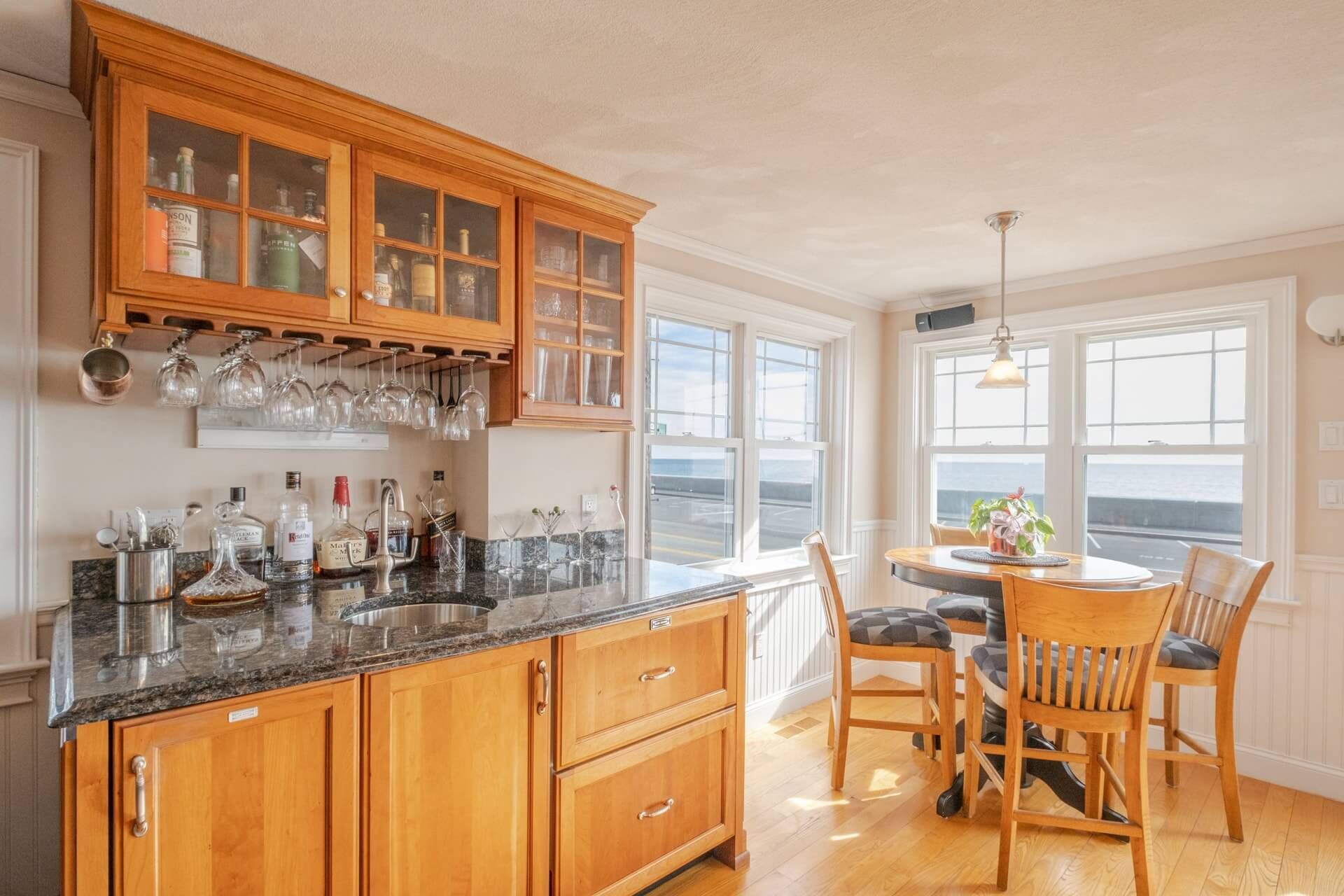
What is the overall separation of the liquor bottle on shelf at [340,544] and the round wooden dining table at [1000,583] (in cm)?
197

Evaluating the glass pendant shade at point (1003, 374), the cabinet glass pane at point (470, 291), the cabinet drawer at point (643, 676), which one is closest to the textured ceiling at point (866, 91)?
the cabinet glass pane at point (470, 291)

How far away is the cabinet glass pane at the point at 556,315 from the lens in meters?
2.32

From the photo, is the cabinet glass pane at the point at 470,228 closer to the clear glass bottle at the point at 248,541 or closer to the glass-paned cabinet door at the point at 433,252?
the glass-paned cabinet door at the point at 433,252

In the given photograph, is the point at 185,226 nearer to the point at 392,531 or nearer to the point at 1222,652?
the point at 392,531

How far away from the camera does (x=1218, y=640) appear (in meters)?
2.54

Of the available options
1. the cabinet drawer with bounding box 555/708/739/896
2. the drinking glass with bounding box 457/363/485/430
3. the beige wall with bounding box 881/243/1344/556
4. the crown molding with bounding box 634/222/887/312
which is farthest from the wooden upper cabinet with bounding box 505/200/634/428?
the beige wall with bounding box 881/243/1344/556

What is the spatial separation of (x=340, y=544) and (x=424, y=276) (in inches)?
34.6

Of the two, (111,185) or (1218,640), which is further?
(1218,640)

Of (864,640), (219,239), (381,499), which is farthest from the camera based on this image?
(864,640)

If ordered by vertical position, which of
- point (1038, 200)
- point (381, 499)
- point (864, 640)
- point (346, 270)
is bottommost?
point (864, 640)

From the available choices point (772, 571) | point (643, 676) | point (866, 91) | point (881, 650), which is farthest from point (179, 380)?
point (772, 571)

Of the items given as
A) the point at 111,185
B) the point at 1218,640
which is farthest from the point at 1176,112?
the point at 111,185

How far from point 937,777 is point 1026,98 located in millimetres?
2524

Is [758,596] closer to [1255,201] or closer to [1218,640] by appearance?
[1218,640]
